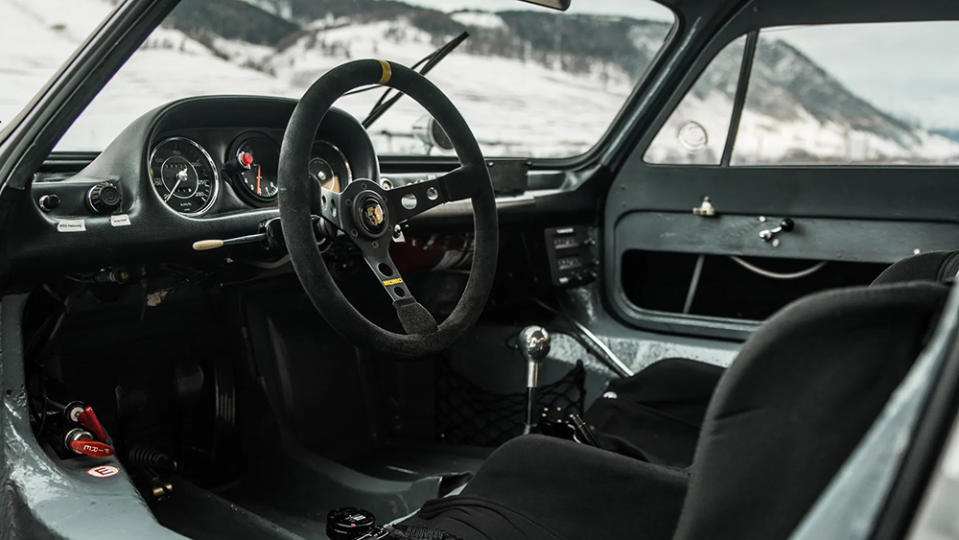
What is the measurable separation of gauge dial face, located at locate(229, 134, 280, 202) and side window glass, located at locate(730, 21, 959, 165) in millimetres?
1489

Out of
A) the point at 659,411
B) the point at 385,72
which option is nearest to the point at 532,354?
the point at 659,411

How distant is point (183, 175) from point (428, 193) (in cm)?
53

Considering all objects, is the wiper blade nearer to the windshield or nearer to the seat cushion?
the windshield

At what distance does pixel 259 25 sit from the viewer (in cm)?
260

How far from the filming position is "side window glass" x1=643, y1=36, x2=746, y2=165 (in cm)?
288

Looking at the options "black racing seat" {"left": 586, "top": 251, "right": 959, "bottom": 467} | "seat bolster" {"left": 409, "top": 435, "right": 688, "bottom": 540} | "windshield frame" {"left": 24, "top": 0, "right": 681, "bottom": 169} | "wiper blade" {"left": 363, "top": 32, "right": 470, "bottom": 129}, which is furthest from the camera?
"windshield frame" {"left": 24, "top": 0, "right": 681, "bottom": 169}

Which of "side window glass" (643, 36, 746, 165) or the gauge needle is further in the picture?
"side window glass" (643, 36, 746, 165)

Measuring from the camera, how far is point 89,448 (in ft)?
5.08

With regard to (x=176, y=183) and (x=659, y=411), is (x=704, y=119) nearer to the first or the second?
(x=659, y=411)

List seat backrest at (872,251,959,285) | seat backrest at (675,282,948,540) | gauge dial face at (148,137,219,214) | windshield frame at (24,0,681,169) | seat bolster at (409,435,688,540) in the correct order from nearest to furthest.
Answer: seat backrest at (675,282,948,540) < seat bolster at (409,435,688,540) < seat backrest at (872,251,959,285) < gauge dial face at (148,137,219,214) < windshield frame at (24,0,681,169)

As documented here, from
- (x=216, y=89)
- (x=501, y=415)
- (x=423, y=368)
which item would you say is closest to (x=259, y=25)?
(x=216, y=89)

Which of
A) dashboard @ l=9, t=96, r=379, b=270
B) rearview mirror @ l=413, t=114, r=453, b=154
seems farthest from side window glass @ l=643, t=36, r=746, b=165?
dashboard @ l=9, t=96, r=379, b=270

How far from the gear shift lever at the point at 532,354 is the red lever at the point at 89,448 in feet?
3.36

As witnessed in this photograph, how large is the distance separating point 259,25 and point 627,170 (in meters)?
1.28
